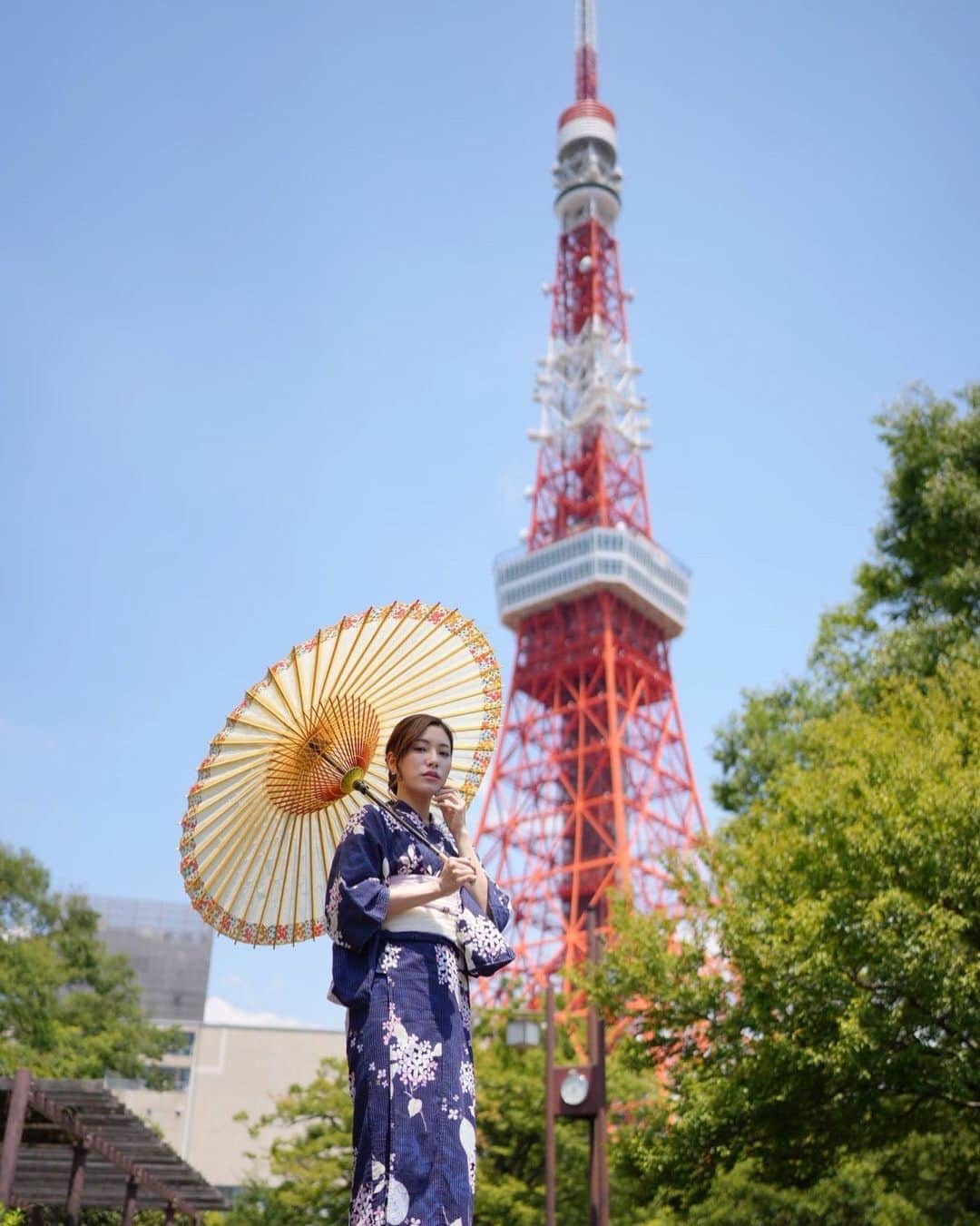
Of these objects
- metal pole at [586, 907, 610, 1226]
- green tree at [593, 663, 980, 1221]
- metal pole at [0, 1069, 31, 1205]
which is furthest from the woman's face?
metal pole at [586, 907, 610, 1226]

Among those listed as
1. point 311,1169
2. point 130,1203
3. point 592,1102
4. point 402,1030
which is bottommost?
point 130,1203

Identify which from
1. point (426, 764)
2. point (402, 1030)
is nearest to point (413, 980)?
point (402, 1030)

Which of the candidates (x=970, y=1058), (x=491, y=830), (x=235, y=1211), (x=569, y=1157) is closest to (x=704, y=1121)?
(x=970, y=1058)

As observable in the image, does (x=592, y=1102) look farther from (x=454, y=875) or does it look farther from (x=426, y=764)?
(x=454, y=875)

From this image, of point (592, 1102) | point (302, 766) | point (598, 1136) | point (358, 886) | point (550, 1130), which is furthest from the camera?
point (550, 1130)

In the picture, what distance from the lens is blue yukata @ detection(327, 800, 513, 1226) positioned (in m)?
3.21

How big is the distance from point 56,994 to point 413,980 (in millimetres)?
24752

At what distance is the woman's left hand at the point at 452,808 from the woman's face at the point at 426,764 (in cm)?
3

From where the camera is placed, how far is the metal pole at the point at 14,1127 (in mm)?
8820

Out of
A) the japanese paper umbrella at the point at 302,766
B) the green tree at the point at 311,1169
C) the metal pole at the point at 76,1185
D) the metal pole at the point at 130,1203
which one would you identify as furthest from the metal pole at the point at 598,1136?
the japanese paper umbrella at the point at 302,766

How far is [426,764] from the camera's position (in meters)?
3.81

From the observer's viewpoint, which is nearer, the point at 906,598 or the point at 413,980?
the point at 413,980

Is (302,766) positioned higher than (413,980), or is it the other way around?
(302,766)

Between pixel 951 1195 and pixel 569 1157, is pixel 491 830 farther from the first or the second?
pixel 951 1195
